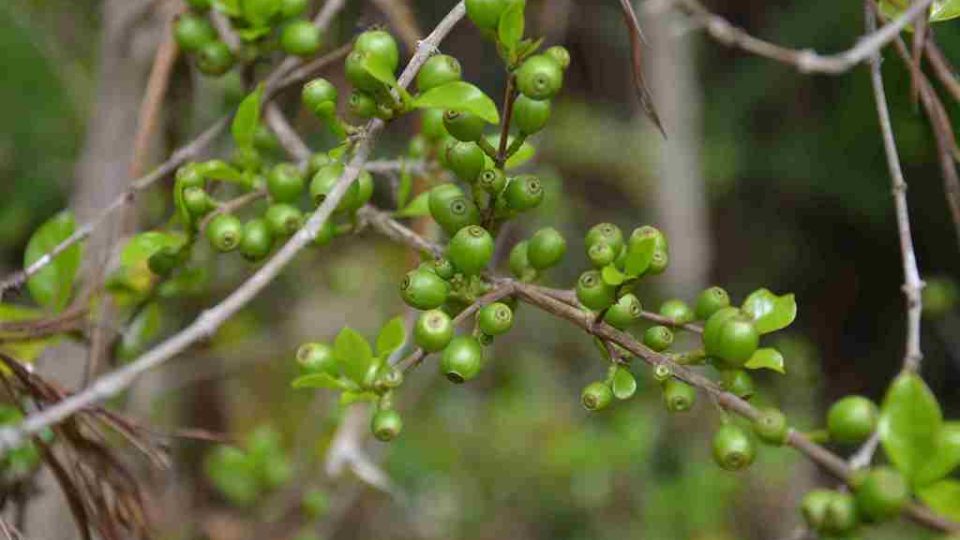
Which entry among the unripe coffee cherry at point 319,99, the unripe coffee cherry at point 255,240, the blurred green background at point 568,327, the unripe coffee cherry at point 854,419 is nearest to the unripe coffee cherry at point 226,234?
the unripe coffee cherry at point 255,240

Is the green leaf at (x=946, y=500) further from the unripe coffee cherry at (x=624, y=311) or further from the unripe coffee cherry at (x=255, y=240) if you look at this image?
the unripe coffee cherry at (x=255, y=240)

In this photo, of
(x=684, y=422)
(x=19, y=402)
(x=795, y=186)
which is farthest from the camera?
(x=795, y=186)

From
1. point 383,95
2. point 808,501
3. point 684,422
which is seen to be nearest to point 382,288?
point 684,422

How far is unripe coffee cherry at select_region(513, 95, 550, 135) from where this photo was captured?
694 mm

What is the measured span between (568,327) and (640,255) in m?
2.01

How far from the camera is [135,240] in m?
0.91

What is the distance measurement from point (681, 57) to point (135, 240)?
1.91 metres

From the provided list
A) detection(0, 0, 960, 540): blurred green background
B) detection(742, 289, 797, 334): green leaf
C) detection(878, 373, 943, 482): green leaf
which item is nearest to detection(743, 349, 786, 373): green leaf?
detection(742, 289, 797, 334): green leaf

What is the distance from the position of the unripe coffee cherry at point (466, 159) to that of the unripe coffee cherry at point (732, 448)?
0.23m

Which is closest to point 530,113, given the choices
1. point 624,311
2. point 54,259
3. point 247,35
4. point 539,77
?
point 539,77

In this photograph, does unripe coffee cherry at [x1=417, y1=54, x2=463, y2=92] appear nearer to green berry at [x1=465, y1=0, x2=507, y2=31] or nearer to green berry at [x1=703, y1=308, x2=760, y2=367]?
green berry at [x1=465, y1=0, x2=507, y2=31]

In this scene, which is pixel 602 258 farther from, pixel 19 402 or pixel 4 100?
pixel 4 100

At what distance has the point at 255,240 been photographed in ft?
2.82

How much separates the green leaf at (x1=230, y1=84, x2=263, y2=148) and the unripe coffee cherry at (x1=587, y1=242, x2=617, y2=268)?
332mm
